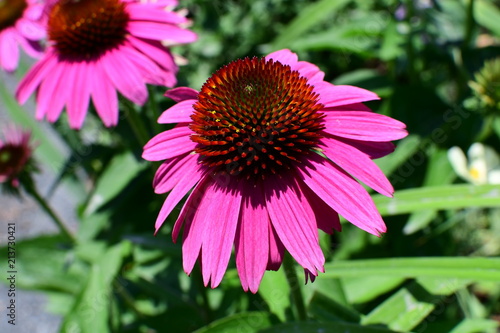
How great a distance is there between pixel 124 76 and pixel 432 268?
0.69 metres

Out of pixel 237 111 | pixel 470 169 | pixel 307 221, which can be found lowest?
pixel 470 169

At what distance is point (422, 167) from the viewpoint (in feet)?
4.69

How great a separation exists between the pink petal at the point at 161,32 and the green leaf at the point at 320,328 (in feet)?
1.95

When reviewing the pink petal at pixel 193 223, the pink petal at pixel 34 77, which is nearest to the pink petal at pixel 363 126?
the pink petal at pixel 193 223

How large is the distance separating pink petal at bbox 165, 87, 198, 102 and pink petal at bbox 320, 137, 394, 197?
0.79ft

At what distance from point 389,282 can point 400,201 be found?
29cm

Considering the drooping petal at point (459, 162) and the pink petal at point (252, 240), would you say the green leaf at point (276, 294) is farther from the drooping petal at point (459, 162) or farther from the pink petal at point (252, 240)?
the drooping petal at point (459, 162)

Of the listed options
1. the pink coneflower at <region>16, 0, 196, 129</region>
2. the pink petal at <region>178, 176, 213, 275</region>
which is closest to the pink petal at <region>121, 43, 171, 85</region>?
the pink coneflower at <region>16, 0, 196, 129</region>

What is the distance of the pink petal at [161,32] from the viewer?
1018mm

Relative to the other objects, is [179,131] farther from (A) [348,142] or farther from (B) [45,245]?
(B) [45,245]

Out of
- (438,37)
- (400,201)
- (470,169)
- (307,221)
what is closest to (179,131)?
(307,221)

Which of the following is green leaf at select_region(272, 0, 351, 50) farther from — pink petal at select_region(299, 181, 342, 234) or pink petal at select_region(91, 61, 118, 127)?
pink petal at select_region(299, 181, 342, 234)

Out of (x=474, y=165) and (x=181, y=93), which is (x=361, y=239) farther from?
(x=181, y=93)

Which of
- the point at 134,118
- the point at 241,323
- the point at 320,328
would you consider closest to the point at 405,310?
the point at 320,328
